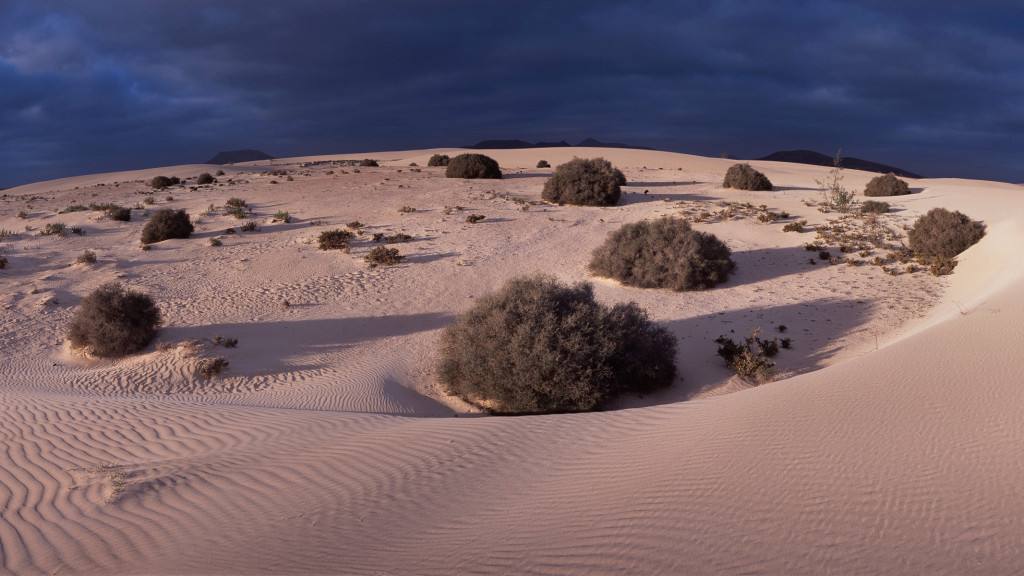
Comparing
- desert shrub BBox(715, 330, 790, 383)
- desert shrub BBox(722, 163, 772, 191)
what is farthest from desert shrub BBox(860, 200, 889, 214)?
desert shrub BBox(715, 330, 790, 383)

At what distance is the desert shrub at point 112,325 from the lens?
10516 millimetres

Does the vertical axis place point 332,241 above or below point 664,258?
above

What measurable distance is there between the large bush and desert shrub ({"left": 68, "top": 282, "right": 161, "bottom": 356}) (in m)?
6.44

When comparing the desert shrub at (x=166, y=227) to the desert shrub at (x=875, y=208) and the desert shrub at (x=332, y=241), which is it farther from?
the desert shrub at (x=875, y=208)

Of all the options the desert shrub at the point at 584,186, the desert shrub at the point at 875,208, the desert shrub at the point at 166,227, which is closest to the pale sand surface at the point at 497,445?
the desert shrub at the point at 166,227

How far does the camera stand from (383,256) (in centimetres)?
1584

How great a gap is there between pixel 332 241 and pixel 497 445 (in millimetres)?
13216

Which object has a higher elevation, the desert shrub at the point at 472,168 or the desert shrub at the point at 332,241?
the desert shrub at the point at 472,168

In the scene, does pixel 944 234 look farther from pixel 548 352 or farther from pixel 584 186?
A: pixel 548 352

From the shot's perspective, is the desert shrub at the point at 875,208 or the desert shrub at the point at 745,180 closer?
the desert shrub at the point at 875,208

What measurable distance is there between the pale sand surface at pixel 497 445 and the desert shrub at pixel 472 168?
1765cm

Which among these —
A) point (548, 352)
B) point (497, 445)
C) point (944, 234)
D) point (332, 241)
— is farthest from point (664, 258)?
point (332, 241)

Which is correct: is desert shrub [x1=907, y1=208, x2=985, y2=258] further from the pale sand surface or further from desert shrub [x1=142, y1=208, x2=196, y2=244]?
desert shrub [x1=142, y1=208, x2=196, y2=244]

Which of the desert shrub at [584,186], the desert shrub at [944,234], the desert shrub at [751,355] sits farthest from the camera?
the desert shrub at [584,186]
